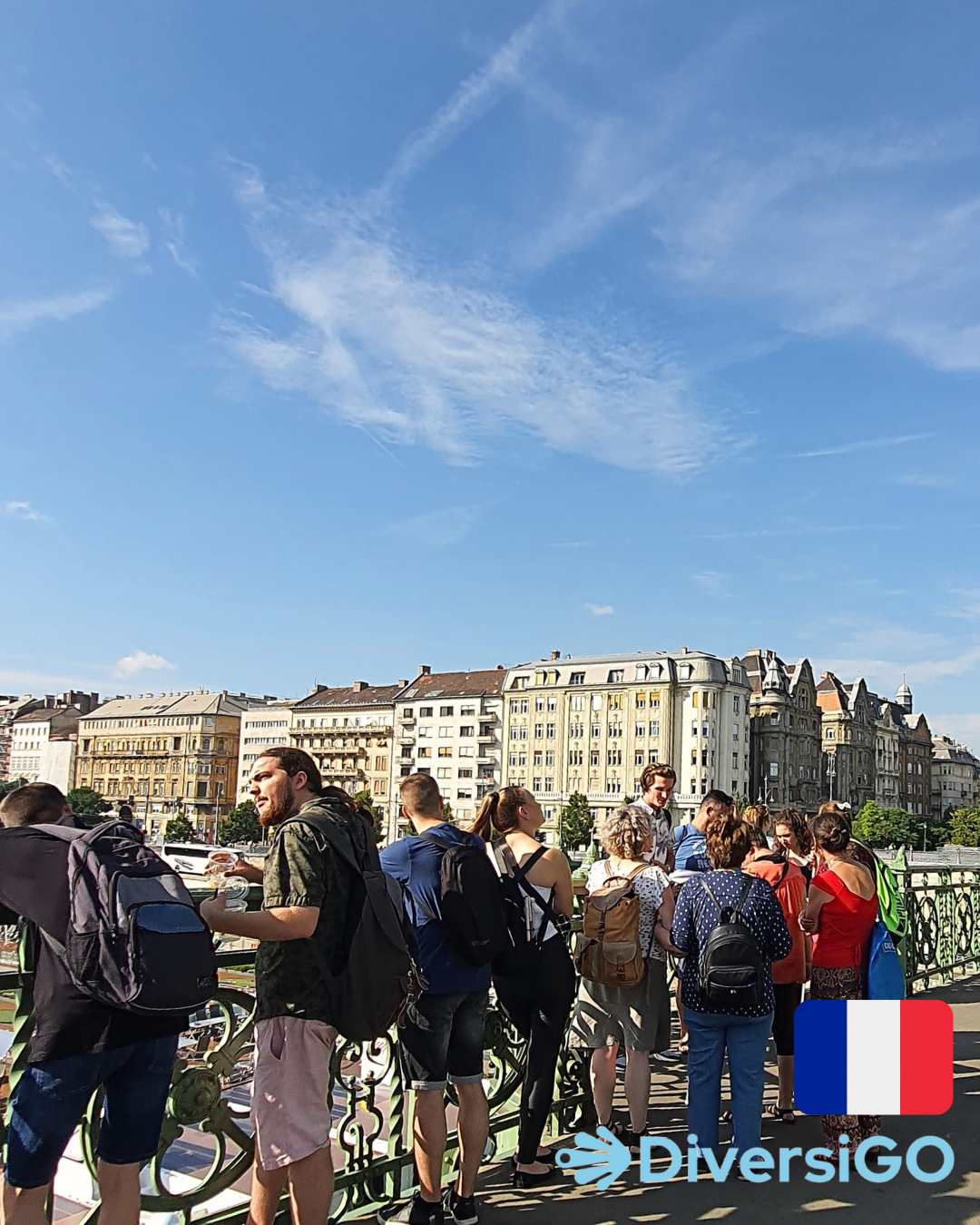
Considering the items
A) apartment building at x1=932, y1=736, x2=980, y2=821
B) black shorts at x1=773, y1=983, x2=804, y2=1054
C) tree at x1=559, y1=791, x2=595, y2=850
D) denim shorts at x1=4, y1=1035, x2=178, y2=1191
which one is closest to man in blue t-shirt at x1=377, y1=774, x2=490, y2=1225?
denim shorts at x1=4, y1=1035, x2=178, y2=1191

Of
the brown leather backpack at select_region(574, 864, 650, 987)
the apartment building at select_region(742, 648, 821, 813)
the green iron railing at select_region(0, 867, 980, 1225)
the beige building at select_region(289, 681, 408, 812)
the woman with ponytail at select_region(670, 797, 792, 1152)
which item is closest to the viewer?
the green iron railing at select_region(0, 867, 980, 1225)

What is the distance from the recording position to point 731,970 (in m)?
4.95

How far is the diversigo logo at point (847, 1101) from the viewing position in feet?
17.2

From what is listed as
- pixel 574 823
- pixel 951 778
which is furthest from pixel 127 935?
pixel 951 778

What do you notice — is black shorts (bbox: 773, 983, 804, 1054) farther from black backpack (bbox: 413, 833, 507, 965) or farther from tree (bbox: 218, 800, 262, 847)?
tree (bbox: 218, 800, 262, 847)

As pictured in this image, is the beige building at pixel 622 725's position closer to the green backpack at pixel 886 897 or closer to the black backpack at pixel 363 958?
the green backpack at pixel 886 897

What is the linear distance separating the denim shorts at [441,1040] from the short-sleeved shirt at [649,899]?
4.11 ft

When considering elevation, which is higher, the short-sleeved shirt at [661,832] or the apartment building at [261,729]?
the apartment building at [261,729]

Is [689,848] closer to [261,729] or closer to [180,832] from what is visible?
[180,832]

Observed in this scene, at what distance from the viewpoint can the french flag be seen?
582cm

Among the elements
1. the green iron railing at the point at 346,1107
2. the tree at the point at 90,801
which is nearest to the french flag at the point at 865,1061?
the green iron railing at the point at 346,1107

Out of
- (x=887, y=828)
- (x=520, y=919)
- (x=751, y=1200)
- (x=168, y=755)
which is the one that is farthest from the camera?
(x=168, y=755)

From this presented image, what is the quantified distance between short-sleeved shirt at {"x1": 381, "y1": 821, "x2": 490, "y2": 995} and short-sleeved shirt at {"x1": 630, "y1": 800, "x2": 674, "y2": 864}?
2800mm

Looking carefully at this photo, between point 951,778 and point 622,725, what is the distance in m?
81.4
